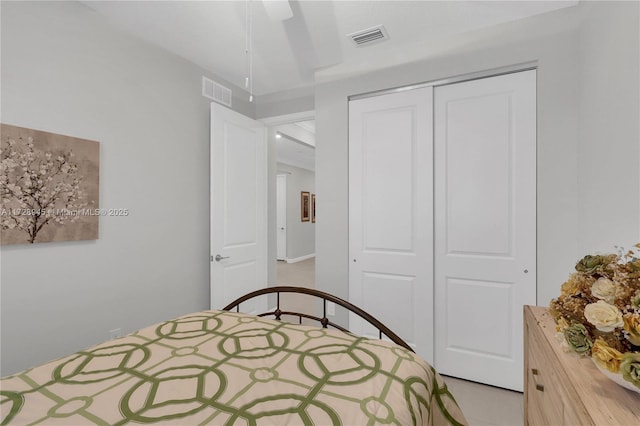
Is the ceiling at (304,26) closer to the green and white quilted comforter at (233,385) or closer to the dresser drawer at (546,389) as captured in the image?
the green and white quilted comforter at (233,385)

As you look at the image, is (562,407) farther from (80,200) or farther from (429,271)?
(80,200)

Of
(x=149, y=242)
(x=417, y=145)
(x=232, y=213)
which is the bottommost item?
(x=149, y=242)

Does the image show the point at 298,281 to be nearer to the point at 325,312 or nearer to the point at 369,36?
the point at 325,312

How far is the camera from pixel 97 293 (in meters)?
2.06

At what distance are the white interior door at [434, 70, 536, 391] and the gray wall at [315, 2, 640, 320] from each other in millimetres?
97

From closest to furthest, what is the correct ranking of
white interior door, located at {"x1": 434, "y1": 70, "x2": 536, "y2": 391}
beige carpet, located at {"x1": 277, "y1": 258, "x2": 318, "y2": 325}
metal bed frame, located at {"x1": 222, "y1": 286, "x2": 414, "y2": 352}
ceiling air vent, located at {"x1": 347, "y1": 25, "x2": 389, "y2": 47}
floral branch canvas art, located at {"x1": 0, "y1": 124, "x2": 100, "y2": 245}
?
metal bed frame, located at {"x1": 222, "y1": 286, "x2": 414, "y2": 352} < floral branch canvas art, located at {"x1": 0, "y1": 124, "x2": 100, "y2": 245} < white interior door, located at {"x1": 434, "y1": 70, "x2": 536, "y2": 391} < ceiling air vent, located at {"x1": 347, "y1": 25, "x2": 389, "y2": 47} < beige carpet, located at {"x1": 277, "y1": 258, "x2": 318, "y2": 325}

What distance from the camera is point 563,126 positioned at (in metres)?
2.02

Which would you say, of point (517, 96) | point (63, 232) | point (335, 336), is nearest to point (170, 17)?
point (63, 232)

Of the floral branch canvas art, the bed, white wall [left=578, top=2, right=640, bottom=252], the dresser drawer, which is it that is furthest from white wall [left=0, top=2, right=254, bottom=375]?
white wall [left=578, top=2, right=640, bottom=252]

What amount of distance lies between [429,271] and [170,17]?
2.64m

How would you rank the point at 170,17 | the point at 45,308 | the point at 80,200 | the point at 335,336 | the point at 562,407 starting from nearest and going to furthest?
the point at 562,407 < the point at 335,336 < the point at 45,308 < the point at 80,200 < the point at 170,17

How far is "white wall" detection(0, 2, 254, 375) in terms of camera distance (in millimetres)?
1725

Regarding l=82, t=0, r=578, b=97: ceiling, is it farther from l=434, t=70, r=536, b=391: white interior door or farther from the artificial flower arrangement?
the artificial flower arrangement

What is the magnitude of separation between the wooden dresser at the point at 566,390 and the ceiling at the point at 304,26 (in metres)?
1.98
